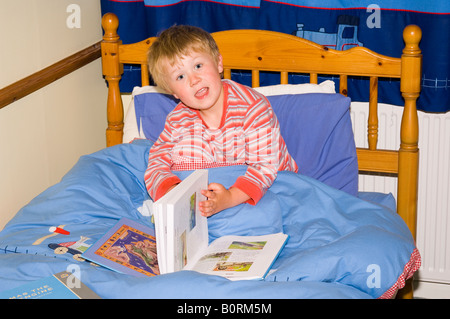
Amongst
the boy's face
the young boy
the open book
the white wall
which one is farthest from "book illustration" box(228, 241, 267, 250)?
the white wall

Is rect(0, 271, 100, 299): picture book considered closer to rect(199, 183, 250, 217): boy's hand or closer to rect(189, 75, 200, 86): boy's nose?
rect(199, 183, 250, 217): boy's hand

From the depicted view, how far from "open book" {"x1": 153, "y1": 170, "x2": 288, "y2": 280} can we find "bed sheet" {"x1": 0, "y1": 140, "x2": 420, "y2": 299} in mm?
48

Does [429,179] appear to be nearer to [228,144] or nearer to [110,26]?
[228,144]

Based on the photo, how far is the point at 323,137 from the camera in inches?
75.1

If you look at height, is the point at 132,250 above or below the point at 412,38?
below

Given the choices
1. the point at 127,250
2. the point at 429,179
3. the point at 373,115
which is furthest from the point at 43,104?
the point at 429,179

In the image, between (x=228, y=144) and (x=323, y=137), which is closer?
(x=228, y=144)

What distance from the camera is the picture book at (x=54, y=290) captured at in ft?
4.16

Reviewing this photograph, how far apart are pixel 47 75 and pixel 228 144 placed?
642mm

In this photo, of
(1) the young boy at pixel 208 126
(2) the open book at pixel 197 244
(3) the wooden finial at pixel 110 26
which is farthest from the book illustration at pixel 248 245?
(3) the wooden finial at pixel 110 26

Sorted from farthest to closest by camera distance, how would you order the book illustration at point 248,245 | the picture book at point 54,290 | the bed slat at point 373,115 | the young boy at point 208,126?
the bed slat at point 373,115 < the young boy at point 208,126 < the book illustration at point 248,245 < the picture book at point 54,290

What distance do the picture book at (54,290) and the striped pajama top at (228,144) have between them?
425 mm

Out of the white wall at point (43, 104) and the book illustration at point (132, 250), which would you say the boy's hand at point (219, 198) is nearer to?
the book illustration at point (132, 250)

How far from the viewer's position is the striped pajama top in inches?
67.6
